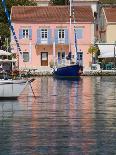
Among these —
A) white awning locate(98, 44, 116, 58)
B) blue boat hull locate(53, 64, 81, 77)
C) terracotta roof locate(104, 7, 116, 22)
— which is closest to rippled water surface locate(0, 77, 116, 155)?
blue boat hull locate(53, 64, 81, 77)

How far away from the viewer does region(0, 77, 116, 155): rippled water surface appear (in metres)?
22.8

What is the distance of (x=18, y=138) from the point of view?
25047 millimetres

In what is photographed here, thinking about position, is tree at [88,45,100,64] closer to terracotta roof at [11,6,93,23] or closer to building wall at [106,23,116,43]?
terracotta roof at [11,6,93,23]

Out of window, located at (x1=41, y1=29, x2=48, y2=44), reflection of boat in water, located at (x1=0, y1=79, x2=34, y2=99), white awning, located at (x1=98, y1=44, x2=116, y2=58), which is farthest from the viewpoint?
window, located at (x1=41, y1=29, x2=48, y2=44)

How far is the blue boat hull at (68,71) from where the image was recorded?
84250mm

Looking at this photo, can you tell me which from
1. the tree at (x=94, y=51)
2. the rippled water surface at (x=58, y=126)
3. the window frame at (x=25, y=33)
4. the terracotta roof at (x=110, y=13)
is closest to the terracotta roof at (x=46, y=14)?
the window frame at (x=25, y=33)

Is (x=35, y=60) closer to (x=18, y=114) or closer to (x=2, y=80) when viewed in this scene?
(x=2, y=80)

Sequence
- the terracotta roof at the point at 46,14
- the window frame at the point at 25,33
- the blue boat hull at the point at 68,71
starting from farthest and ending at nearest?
1. the terracotta roof at the point at 46,14
2. the window frame at the point at 25,33
3. the blue boat hull at the point at 68,71

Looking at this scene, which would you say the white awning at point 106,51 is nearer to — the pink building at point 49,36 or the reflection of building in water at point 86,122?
the pink building at point 49,36

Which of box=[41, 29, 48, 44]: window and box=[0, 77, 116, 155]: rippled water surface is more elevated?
box=[41, 29, 48, 44]: window

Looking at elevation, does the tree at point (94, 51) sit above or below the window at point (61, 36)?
below

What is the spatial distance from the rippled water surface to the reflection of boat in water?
68 centimetres

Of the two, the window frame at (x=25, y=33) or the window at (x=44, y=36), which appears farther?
the window frame at (x=25, y=33)

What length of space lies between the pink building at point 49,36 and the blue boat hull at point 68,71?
14.1 meters
